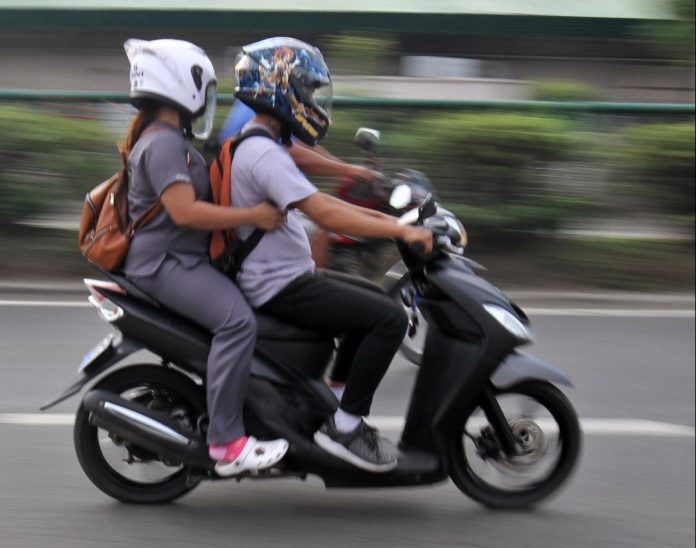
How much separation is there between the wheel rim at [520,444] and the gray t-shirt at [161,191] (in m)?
1.20

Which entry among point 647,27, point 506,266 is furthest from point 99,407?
point 647,27

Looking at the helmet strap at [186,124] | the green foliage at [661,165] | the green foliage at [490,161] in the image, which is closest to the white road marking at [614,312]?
the green foliage at [490,161]

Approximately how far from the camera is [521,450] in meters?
4.12

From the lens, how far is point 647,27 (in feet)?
40.0

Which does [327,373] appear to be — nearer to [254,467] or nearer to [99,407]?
[254,467]

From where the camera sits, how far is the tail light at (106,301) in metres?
3.88

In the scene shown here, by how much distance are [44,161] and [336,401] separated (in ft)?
17.0

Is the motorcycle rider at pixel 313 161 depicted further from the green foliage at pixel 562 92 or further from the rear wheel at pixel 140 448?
the green foliage at pixel 562 92

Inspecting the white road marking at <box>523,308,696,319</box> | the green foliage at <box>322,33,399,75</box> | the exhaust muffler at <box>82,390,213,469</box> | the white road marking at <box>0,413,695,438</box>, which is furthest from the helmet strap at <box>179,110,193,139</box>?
the green foliage at <box>322,33,399,75</box>

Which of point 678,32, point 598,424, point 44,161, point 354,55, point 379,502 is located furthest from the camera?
point 678,32

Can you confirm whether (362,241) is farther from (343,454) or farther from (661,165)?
(661,165)

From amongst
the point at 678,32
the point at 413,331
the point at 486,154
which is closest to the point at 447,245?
the point at 413,331

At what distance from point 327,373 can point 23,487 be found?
132cm

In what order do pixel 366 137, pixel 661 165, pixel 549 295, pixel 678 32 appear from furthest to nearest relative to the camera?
pixel 678 32 < pixel 661 165 < pixel 549 295 < pixel 366 137
